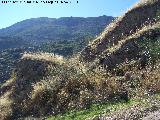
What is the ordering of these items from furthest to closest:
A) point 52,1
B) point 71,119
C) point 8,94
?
1. point 8,94
2. point 52,1
3. point 71,119

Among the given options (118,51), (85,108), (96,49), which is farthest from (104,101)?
(96,49)

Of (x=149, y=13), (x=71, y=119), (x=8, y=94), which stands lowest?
(x=8, y=94)

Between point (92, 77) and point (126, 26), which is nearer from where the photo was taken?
point (92, 77)

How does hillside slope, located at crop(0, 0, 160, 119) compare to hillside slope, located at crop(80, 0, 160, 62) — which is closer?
hillside slope, located at crop(0, 0, 160, 119)

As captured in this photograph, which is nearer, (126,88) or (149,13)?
(126,88)

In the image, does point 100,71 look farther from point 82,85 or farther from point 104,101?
point 104,101

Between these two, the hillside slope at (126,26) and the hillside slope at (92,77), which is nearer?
the hillside slope at (92,77)

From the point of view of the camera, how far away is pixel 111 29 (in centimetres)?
3341

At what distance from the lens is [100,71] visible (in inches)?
909

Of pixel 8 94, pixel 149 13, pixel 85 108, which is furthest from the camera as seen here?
pixel 149 13

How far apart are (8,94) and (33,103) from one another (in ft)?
17.9

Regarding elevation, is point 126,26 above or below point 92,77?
above

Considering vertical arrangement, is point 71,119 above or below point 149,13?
below

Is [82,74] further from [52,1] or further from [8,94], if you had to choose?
[8,94]
